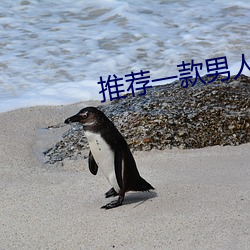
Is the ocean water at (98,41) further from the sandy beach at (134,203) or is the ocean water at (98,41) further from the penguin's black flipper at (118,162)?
the penguin's black flipper at (118,162)

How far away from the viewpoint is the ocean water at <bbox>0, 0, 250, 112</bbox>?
25.6 ft

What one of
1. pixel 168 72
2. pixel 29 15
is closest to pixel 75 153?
pixel 168 72

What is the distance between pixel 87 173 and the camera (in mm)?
4824

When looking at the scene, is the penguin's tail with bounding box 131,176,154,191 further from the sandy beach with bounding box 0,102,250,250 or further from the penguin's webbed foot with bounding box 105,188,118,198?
the penguin's webbed foot with bounding box 105,188,118,198

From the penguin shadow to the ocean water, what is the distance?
2.82 meters

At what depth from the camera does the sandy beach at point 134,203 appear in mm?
3521

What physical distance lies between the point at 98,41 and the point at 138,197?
5.66 metres

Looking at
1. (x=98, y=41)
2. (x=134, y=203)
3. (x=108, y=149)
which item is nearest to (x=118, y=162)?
(x=108, y=149)

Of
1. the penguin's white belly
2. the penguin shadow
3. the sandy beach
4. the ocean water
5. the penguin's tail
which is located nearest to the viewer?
the sandy beach

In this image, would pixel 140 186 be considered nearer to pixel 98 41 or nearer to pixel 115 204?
pixel 115 204

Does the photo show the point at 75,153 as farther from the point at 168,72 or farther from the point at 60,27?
the point at 60,27

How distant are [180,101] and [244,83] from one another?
762mm

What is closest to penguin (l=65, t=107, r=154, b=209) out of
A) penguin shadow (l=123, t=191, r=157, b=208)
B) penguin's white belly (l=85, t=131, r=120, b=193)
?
penguin's white belly (l=85, t=131, r=120, b=193)

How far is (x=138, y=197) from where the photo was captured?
4156mm
